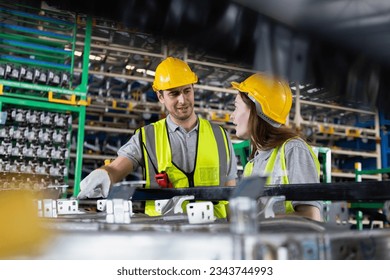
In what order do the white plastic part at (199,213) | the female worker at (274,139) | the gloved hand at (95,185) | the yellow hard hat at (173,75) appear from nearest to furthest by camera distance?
the white plastic part at (199,213) < the female worker at (274,139) < the gloved hand at (95,185) < the yellow hard hat at (173,75)

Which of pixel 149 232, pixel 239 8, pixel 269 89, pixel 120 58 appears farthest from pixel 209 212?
pixel 120 58

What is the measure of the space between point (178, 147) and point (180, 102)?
0.20m

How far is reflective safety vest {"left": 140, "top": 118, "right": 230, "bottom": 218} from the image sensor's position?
5.20 ft

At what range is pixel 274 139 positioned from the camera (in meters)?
1.24

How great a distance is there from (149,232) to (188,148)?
116 centimetres

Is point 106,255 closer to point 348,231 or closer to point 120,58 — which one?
point 348,231

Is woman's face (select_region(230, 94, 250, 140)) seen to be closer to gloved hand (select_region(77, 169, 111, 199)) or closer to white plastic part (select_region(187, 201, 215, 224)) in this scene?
gloved hand (select_region(77, 169, 111, 199))

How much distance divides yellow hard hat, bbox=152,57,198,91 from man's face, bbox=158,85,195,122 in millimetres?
28

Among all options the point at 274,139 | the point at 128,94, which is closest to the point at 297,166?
the point at 274,139

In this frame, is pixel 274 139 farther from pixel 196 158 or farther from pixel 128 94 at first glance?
pixel 128 94

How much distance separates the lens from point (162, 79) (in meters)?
1.72

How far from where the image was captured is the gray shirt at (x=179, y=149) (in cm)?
163

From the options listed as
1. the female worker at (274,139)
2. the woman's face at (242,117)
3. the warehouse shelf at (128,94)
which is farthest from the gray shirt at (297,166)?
the warehouse shelf at (128,94)

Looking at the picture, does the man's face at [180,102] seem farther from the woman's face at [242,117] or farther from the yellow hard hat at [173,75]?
the woman's face at [242,117]
